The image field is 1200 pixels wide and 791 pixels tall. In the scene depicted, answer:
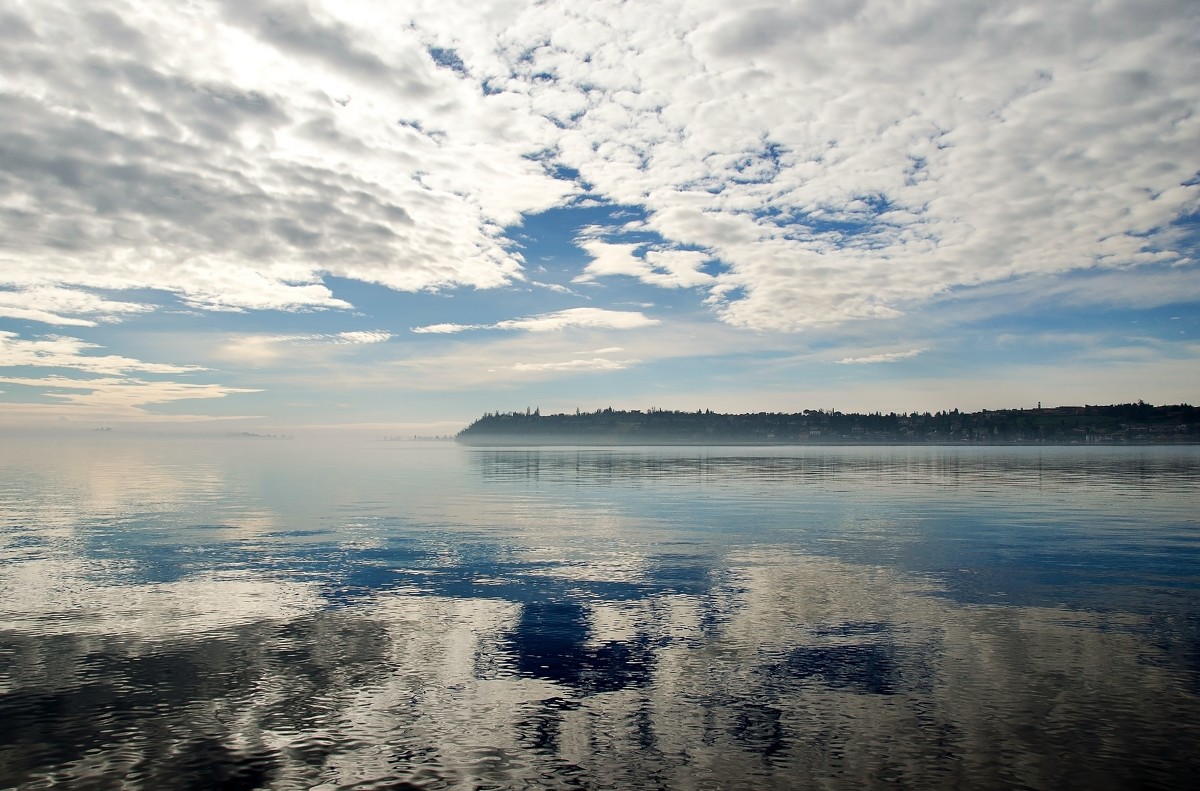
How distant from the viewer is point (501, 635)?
68.4 ft

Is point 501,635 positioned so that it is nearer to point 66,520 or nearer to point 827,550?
point 827,550

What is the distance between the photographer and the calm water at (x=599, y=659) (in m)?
13.0

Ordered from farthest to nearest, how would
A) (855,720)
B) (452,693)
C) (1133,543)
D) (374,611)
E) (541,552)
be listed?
(1133,543) → (541,552) → (374,611) → (452,693) → (855,720)

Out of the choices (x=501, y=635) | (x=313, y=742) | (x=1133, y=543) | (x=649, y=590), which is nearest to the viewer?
(x=313, y=742)

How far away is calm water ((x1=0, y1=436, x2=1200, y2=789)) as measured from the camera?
13.0 metres

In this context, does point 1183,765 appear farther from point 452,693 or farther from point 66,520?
point 66,520

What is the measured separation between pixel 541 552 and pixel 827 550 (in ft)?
43.1

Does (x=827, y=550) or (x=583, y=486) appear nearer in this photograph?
(x=827, y=550)

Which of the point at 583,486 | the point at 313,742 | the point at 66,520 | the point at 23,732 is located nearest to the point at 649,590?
the point at 313,742

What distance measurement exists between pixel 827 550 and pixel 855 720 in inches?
831

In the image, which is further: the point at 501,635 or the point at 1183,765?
the point at 501,635

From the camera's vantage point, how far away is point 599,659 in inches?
733

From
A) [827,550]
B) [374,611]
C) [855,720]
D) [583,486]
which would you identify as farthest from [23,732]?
[583,486]

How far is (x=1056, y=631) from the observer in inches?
832
